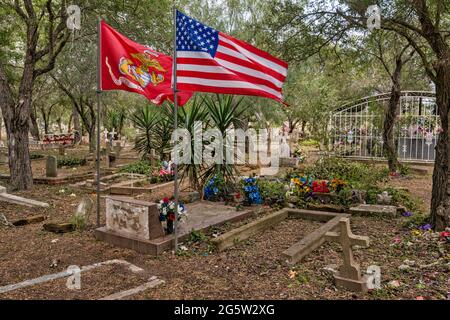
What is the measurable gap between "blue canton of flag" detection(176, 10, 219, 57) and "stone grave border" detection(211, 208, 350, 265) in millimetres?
2577

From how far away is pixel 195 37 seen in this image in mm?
4684

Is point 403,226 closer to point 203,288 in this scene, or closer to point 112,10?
point 203,288

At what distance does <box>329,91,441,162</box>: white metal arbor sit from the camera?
16047 mm

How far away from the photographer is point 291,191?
8438mm

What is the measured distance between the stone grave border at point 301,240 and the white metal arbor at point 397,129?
32.4 ft

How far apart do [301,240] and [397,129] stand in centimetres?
1217

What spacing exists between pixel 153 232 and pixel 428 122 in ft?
50.7

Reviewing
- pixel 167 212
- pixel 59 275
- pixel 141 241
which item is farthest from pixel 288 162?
pixel 59 275

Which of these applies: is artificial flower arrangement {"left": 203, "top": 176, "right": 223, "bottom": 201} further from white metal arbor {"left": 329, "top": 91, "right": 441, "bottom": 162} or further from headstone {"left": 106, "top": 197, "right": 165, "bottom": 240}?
white metal arbor {"left": 329, "top": 91, "right": 441, "bottom": 162}

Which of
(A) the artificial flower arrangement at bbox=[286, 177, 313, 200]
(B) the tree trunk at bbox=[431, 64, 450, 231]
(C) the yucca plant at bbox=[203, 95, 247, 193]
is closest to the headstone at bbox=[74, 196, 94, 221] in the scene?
(C) the yucca plant at bbox=[203, 95, 247, 193]

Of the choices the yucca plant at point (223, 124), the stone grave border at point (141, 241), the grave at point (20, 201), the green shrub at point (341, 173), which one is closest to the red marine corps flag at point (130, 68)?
the stone grave border at point (141, 241)

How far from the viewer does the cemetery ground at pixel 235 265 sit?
3766 mm

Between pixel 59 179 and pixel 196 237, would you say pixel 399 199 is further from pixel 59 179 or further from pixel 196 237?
Answer: pixel 59 179

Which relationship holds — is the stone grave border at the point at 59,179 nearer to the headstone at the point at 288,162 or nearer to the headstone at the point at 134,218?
the headstone at the point at 134,218
